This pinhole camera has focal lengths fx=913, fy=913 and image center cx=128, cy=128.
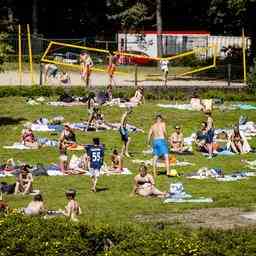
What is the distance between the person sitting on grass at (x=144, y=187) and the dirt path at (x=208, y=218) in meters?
1.84

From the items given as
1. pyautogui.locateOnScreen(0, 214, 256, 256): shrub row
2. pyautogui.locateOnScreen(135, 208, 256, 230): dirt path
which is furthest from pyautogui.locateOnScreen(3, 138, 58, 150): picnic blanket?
pyautogui.locateOnScreen(0, 214, 256, 256): shrub row

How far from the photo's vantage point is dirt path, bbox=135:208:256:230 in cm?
1873

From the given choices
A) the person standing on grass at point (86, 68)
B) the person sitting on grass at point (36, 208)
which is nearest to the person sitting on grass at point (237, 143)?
the person sitting on grass at point (36, 208)

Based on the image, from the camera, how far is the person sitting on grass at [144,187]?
2188 centimetres

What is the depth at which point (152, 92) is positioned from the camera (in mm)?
39500

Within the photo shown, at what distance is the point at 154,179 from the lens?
23.8 m

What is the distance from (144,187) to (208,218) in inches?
113

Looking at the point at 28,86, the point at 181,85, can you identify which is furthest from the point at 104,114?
the point at 181,85

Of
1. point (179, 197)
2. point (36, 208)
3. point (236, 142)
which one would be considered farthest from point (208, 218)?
point (236, 142)

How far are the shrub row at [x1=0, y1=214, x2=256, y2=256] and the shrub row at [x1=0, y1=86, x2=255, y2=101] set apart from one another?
23470mm

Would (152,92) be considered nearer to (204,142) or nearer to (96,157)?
(204,142)

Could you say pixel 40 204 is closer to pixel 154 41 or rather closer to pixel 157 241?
pixel 157 241

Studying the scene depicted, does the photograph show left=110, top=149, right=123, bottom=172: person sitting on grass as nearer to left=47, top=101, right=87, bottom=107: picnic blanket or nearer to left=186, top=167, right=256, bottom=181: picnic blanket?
left=186, top=167, right=256, bottom=181: picnic blanket

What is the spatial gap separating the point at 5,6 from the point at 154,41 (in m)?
12.9
